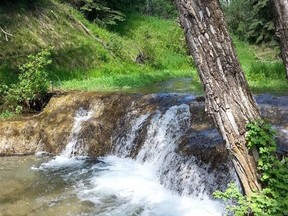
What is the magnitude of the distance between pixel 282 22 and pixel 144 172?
20.1ft

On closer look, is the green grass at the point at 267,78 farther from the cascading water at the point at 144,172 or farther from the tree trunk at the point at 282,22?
the tree trunk at the point at 282,22

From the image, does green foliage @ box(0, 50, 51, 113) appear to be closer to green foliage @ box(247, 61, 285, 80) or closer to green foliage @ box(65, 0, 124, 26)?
green foliage @ box(247, 61, 285, 80)

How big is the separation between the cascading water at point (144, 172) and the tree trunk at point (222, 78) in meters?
3.90

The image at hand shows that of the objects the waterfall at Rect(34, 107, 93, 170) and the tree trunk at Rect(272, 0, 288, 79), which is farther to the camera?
the waterfall at Rect(34, 107, 93, 170)

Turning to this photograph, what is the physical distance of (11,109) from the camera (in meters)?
12.9

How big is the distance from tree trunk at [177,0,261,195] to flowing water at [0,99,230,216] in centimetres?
390

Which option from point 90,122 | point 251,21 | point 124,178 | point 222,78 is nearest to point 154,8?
point 251,21

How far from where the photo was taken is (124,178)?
347 inches

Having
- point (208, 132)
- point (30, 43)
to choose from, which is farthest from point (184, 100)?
point (30, 43)

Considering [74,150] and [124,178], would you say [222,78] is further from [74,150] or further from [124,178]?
[74,150]

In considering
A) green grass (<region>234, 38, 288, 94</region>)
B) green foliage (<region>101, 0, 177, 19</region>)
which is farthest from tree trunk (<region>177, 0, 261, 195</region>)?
green foliage (<region>101, 0, 177, 19</region>)

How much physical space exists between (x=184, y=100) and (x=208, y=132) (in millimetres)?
2415

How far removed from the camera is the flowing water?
7.11m

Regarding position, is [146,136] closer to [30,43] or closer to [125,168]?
[125,168]
